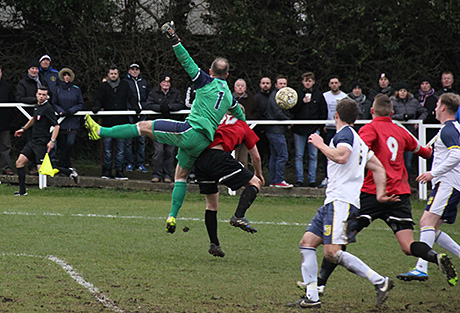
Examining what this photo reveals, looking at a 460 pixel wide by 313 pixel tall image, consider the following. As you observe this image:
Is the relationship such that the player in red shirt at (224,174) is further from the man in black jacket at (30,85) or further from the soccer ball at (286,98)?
the man in black jacket at (30,85)

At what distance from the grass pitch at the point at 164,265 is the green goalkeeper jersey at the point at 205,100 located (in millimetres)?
1515

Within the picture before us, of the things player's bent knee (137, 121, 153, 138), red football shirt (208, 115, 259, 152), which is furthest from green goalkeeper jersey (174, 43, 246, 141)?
player's bent knee (137, 121, 153, 138)

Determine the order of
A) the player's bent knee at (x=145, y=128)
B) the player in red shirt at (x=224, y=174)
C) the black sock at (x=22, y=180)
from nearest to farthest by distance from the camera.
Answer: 1. the player's bent knee at (x=145, y=128)
2. the player in red shirt at (x=224, y=174)
3. the black sock at (x=22, y=180)

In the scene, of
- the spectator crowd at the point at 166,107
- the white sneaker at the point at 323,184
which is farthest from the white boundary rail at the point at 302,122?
the white sneaker at the point at 323,184

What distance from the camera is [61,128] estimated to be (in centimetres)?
1464

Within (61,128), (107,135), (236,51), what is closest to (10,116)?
(61,128)

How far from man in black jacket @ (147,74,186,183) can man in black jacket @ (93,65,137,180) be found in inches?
17.2

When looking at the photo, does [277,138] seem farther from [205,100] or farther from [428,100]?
[205,100]

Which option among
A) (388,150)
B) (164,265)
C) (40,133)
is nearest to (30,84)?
(40,133)

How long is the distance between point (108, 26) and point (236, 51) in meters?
3.21

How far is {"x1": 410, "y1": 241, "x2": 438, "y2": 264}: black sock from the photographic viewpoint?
22.3 ft

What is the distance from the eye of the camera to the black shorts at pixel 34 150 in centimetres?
1362

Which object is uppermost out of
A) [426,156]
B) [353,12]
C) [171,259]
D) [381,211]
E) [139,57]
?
[353,12]

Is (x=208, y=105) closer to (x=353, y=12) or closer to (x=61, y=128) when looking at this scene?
(x=61, y=128)
